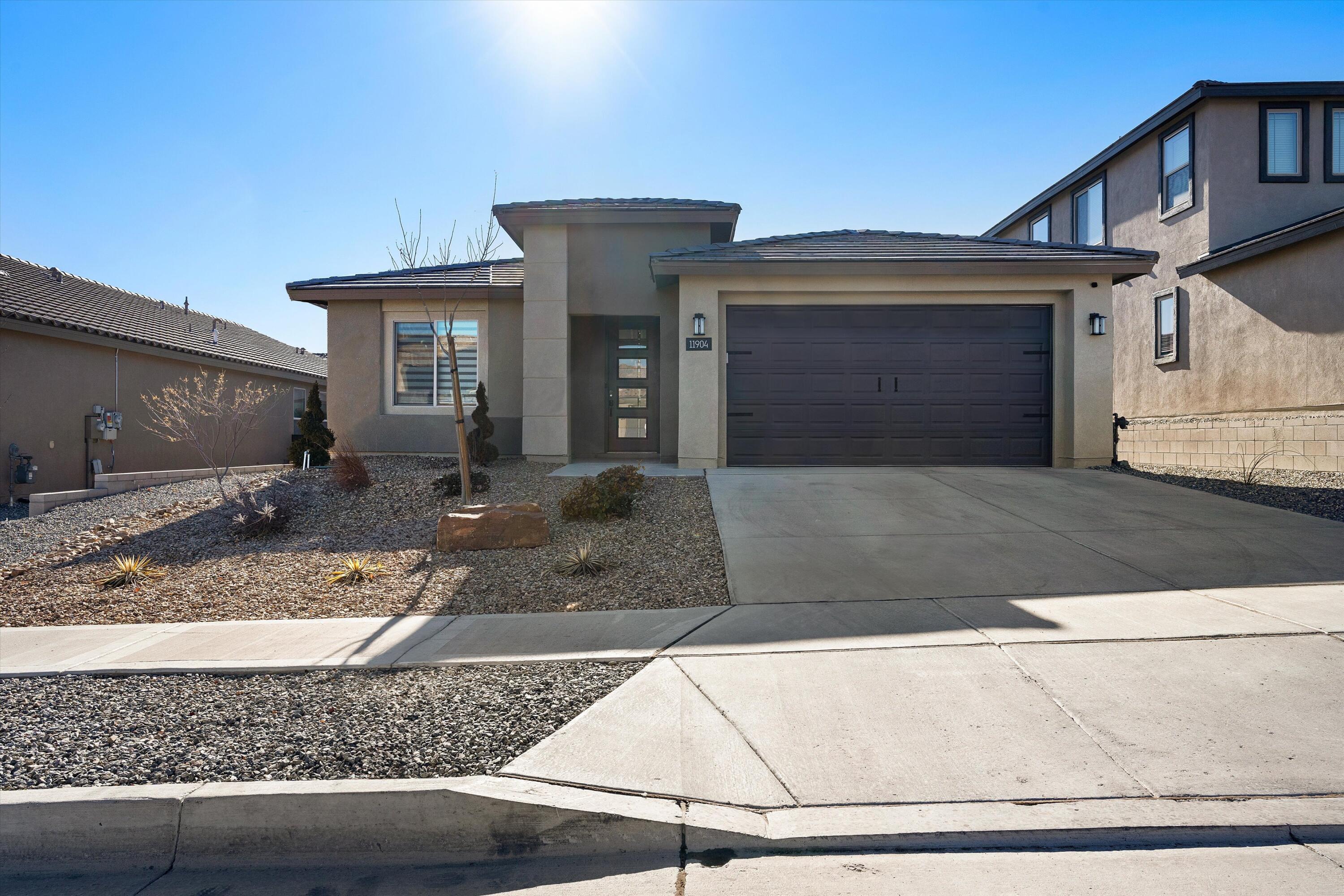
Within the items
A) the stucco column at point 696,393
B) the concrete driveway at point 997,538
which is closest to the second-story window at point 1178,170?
the concrete driveway at point 997,538

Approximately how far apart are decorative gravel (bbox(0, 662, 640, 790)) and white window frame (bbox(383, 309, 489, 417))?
29.5ft

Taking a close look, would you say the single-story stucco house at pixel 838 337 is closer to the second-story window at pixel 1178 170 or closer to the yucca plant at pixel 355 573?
the second-story window at pixel 1178 170

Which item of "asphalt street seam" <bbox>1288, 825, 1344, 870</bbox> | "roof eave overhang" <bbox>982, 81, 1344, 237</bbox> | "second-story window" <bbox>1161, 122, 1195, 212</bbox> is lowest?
"asphalt street seam" <bbox>1288, 825, 1344, 870</bbox>

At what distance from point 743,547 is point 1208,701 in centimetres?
405

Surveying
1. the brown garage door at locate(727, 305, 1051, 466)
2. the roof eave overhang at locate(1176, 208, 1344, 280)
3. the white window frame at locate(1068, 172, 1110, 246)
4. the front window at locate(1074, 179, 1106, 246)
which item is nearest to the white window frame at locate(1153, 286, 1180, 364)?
the roof eave overhang at locate(1176, 208, 1344, 280)

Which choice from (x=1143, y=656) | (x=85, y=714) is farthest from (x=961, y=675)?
(x=85, y=714)

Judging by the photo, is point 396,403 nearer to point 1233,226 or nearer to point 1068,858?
point 1068,858

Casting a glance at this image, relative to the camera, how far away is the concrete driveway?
20.4 ft

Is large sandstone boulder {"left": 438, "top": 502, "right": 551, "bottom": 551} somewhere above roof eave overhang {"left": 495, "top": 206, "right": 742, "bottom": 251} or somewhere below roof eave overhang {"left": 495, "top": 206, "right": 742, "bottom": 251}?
below

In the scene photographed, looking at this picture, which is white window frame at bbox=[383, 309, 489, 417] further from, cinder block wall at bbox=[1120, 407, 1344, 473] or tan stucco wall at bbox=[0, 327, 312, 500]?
cinder block wall at bbox=[1120, 407, 1344, 473]

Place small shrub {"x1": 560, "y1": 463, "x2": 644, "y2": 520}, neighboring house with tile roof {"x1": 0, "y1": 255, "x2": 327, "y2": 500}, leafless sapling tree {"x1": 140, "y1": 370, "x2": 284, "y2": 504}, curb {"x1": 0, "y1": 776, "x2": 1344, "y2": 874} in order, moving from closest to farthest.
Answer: curb {"x1": 0, "y1": 776, "x2": 1344, "y2": 874}
small shrub {"x1": 560, "y1": 463, "x2": 644, "y2": 520}
neighboring house with tile roof {"x1": 0, "y1": 255, "x2": 327, "y2": 500}
leafless sapling tree {"x1": 140, "y1": 370, "x2": 284, "y2": 504}

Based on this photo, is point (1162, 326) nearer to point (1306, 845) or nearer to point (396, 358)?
point (396, 358)

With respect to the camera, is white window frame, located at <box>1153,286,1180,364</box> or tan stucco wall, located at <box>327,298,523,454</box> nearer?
tan stucco wall, located at <box>327,298,523,454</box>

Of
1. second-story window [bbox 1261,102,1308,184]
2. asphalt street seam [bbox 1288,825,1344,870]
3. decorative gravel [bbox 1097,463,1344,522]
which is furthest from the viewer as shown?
second-story window [bbox 1261,102,1308,184]
